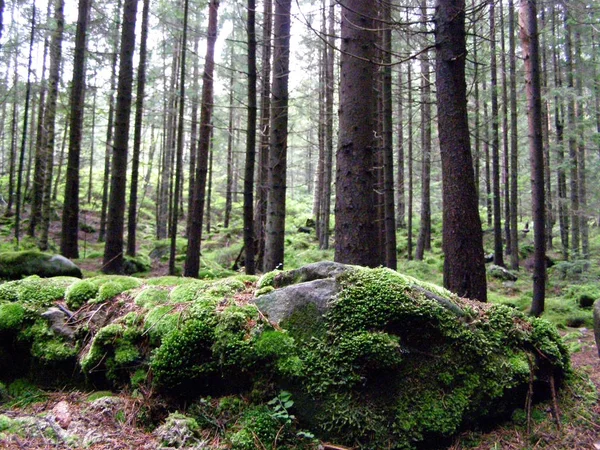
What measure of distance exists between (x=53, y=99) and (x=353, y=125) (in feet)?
45.4

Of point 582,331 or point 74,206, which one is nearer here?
point 582,331

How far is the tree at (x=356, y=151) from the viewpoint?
16.6 ft

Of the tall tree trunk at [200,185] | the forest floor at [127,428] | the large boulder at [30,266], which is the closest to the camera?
the forest floor at [127,428]

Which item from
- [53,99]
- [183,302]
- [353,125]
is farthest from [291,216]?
[183,302]

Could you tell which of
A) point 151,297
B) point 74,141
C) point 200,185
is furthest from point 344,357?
point 74,141

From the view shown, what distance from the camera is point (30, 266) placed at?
19.9 ft

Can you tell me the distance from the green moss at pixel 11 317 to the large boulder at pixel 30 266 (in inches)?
106

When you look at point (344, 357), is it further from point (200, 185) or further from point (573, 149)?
point (573, 149)

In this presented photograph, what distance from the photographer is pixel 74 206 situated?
1129cm

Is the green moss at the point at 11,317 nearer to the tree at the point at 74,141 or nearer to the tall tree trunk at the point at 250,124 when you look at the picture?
the tall tree trunk at the point at 250,124

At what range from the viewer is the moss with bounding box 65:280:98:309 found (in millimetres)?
3764

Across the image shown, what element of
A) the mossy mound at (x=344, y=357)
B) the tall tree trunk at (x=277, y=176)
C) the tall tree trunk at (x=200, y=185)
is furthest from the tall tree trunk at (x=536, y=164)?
the tall tree trunk at (x=200, y=185)

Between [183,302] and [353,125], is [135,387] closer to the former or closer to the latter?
[183,302]

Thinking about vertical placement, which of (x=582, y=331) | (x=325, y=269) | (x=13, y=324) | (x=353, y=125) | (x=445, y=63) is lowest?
(x=582, y=331)
